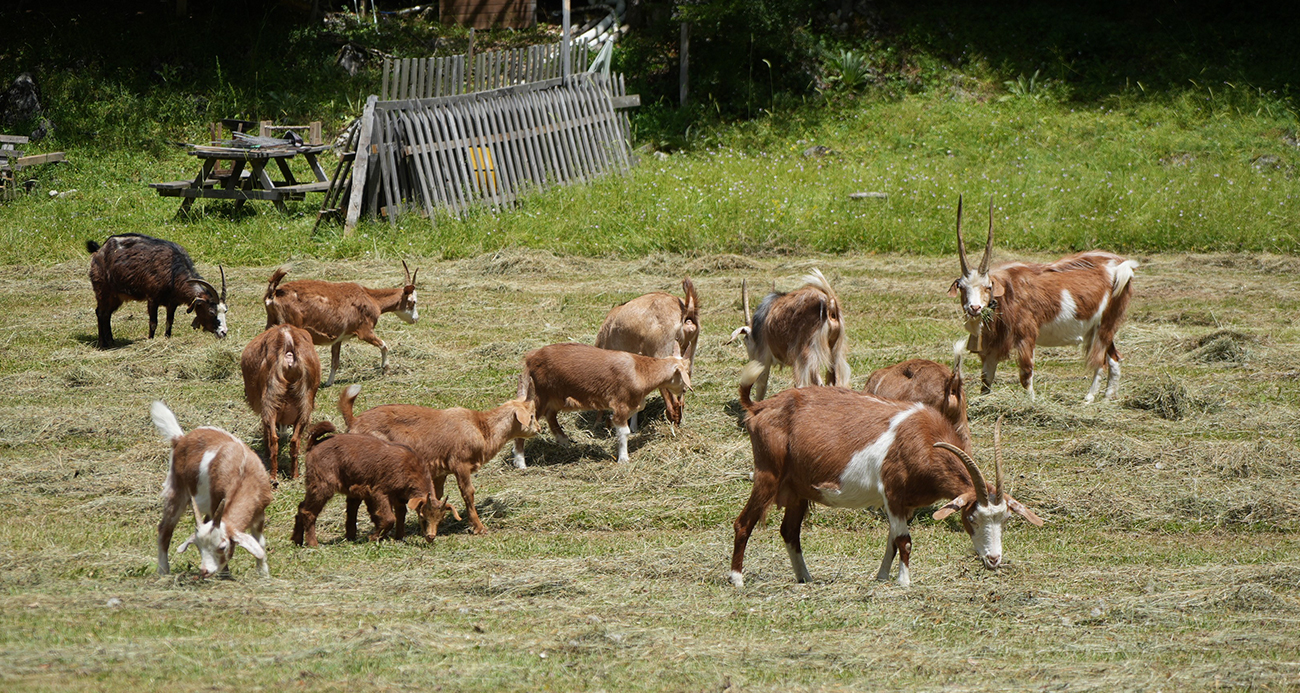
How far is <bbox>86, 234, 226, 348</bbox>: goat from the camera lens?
12.6 meters

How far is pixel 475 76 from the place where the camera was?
1864 cm

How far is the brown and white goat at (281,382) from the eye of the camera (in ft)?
28.1

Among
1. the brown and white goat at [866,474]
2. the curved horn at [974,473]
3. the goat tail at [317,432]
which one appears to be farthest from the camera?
the goat tail at [317,432]

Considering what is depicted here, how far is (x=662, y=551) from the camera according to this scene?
279 inches

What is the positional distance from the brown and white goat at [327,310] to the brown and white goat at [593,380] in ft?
8.44

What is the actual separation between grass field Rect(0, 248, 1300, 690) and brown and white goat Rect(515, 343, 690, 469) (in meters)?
0.42

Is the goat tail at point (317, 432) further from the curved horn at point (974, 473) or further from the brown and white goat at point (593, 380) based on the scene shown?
the curved horn at point (974, 473)

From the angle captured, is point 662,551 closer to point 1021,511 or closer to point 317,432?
point 1021,511

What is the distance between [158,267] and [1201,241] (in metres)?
13.7

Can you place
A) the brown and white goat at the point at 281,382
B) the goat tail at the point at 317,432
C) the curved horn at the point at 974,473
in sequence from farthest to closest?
the brown and white goat at the point at 281,382 < the goat tail at the point at 317,432 < the curved horn at the point at 974,473

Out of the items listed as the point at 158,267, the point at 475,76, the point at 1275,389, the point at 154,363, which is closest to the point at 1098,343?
the point at 1275,389

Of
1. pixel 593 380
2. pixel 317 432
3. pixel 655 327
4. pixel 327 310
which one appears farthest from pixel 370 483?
pixel 327 310

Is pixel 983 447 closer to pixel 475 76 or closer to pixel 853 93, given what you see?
pixel 475 76

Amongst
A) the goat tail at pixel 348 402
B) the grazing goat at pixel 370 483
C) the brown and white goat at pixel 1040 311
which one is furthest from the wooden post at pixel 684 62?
the grazing goat at pixel 370 483
